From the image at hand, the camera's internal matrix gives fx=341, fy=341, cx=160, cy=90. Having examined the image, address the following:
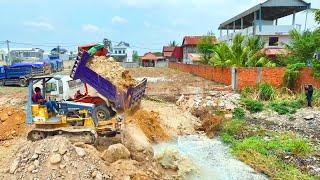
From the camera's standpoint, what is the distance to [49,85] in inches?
419

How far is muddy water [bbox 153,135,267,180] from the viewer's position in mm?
8555

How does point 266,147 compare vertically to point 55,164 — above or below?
below

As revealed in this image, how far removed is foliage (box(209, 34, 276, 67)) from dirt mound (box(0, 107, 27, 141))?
51.8ft

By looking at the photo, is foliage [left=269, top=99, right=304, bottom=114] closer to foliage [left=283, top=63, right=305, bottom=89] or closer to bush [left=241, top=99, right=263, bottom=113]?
bush [left=241, top=99, right=263, bottom=113]

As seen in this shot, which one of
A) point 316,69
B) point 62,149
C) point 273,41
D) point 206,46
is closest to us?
point 62,149

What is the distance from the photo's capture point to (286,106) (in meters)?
15.3

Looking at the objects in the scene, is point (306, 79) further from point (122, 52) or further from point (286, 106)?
point (122, 52)

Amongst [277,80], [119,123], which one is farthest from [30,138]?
[277,80]

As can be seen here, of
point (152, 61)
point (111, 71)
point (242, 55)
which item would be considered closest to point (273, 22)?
point (242, 55)

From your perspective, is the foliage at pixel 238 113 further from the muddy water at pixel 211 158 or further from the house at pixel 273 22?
the house at pixel 273 22

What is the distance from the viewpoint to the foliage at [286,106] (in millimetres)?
14711

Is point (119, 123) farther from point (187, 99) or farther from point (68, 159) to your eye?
point (187, 99)

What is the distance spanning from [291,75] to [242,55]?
20.1ft

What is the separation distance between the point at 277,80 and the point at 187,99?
558cm
